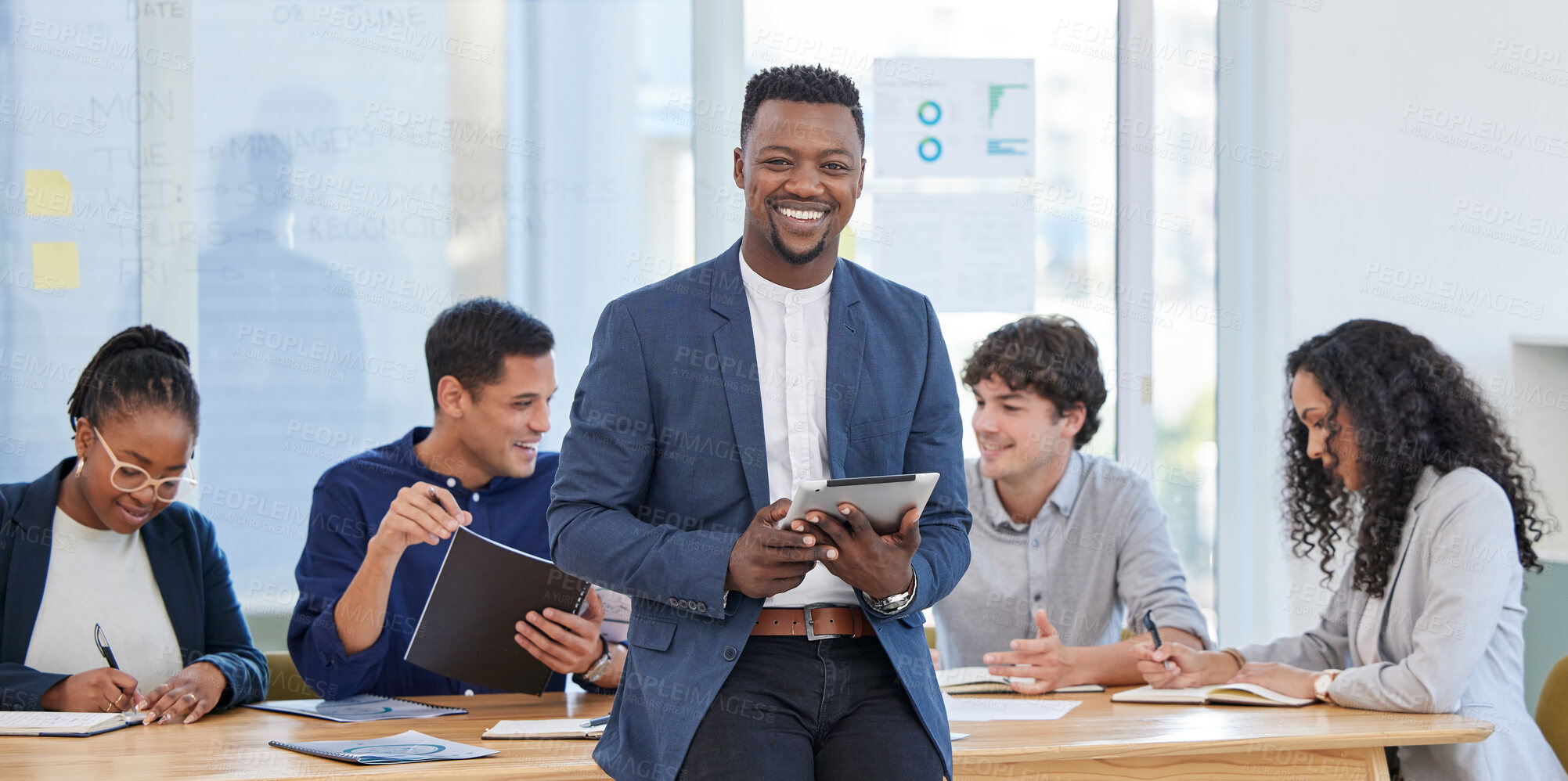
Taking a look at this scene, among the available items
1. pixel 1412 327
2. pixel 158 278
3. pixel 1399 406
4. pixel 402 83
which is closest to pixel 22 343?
pixel 158 278

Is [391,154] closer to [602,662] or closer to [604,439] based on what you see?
[602,662]

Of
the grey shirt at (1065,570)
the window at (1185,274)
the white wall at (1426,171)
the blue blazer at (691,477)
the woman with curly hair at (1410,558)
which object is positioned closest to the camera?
the blue blazer at (691,477)

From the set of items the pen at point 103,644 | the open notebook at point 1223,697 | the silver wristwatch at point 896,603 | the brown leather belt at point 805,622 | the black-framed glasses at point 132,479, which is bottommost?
the open notebook at point 1223,697

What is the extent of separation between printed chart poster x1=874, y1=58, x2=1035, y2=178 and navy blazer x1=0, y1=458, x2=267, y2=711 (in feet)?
7.27

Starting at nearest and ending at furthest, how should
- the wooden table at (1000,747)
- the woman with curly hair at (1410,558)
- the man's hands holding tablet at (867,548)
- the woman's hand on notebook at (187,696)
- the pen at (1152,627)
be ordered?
the man's hands holding tablet at (867,548) → the wooden table at (1000,747) → the woman's hand on notebook at (187,696) → the woman with curly hair at (1410,558) → the pen at (1152,627)

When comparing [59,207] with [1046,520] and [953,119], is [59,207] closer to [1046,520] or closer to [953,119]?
[953,119]

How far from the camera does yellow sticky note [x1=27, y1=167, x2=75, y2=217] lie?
3398mm

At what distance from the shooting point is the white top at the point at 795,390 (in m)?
1.65

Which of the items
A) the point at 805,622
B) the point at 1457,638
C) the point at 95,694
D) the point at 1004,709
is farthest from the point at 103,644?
the point at 1457,638

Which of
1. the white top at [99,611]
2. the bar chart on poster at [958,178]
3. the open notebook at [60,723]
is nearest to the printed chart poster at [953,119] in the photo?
the bar chart on poster at [958,178]

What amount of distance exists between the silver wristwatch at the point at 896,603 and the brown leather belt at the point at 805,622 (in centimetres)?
4

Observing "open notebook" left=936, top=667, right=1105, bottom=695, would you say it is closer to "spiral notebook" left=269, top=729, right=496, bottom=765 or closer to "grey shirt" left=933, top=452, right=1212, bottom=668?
"grey shirt" left=933, top=452, right=1212, bottom=668

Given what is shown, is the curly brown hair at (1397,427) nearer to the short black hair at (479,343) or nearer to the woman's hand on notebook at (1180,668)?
the woman's hand on notebook at (1180,668)

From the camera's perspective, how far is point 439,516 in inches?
94.0
